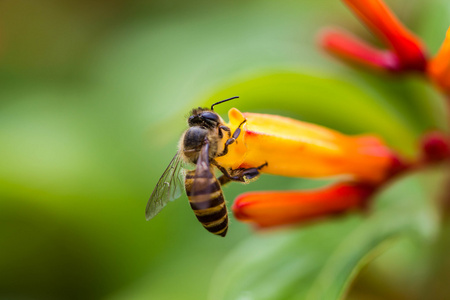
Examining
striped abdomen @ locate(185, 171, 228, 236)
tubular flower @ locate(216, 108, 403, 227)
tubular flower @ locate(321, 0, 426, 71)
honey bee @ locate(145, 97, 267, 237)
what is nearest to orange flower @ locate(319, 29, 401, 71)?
tubular flower @ locate(321, 0, 426, 71)

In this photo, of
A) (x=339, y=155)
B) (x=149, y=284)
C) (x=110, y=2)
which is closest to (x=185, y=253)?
(x=149, y=284)

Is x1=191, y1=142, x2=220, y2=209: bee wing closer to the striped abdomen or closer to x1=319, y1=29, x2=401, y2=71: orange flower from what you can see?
the striped abdomen

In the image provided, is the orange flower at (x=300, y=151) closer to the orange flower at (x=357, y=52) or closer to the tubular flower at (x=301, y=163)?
the tubular flower at (x=301, y=163)

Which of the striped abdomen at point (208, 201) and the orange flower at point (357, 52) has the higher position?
the orange flower at point (357, 52)

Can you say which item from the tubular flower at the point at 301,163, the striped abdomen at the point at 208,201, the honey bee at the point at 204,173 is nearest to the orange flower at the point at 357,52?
the tubular flower at the point at 301,163

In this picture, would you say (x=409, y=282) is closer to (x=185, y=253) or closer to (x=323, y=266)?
(x=323, y=266)

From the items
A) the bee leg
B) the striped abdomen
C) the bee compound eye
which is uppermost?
the bee compound eye

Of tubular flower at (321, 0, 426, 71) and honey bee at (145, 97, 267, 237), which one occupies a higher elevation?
tubular flower at (321, 0, 426, 71)
